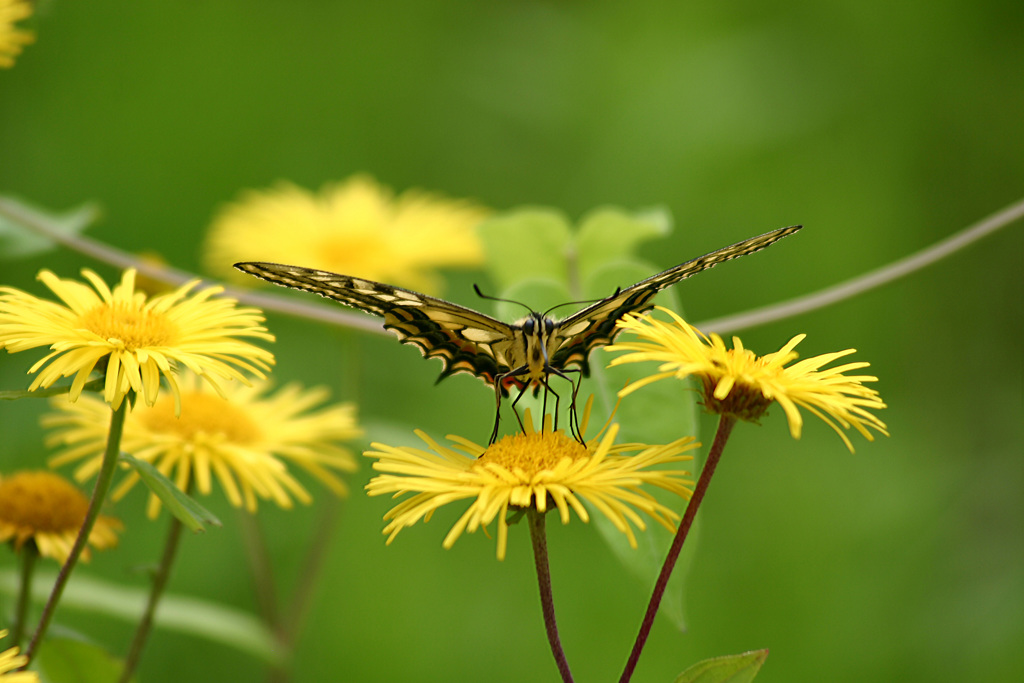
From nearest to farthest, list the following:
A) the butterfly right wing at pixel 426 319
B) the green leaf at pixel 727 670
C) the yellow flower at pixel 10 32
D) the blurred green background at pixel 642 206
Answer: the green leaf at pixel 727 670
the butterfly right wing at pixel 426 319
the yellow flower at pixel 10 32
the blurred green background at pixel 642 206

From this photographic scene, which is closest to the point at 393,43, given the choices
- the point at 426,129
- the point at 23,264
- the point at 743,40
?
the point at 426,129

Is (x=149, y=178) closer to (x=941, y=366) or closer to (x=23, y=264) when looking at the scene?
(x=23, y=264)

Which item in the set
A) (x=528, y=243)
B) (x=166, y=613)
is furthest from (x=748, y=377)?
(x=166, y=613)

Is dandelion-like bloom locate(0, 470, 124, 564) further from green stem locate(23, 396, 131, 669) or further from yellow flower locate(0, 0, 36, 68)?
yellow flower locate(0, 0, 36, 68)

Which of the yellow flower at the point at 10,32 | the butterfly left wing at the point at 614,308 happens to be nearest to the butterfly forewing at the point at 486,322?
the butterfly left wing at the point at 614,308

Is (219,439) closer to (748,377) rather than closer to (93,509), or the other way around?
(93,509)

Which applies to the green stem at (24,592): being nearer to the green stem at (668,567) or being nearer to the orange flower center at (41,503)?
the orange flower center at (41,503)
